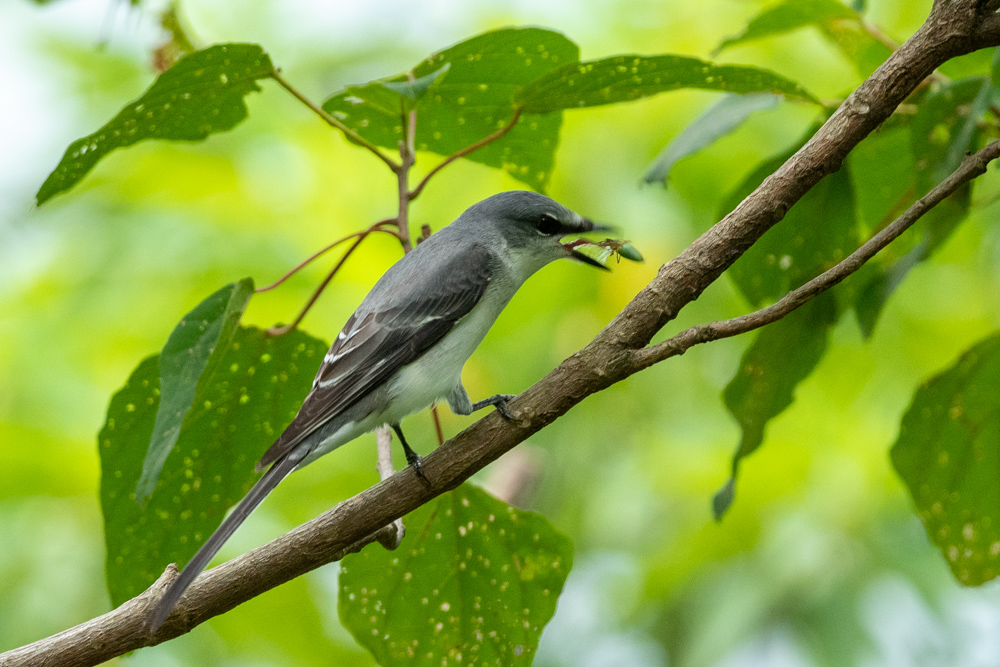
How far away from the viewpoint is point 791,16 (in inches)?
88.0

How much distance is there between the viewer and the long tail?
68.2 inches

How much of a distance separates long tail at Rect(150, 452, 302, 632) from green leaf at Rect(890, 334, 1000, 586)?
1.57 metres

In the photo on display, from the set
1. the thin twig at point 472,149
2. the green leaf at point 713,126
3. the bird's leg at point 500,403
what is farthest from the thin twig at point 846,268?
the thin twig at point 472,149

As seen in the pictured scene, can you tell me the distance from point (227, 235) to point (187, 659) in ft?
6.05

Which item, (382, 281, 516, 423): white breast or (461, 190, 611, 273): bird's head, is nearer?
(382, 281, 516, 423): white breast

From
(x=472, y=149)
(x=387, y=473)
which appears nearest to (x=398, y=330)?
(x=387, y=473)

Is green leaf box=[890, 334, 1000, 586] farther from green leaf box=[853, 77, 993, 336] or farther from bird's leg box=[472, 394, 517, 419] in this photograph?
bird's leg box=[472, 394, 517, 419]

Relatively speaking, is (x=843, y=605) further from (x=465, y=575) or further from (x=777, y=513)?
(x=465, y=575)

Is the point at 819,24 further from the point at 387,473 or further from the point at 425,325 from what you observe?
the point at 387,473

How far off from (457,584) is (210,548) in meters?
0.76

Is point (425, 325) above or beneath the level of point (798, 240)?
above

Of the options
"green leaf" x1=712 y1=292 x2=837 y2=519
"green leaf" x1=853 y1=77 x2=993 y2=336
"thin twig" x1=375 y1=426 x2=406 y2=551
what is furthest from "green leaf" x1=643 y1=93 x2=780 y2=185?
"thin twig" x1=375 y1=426 x2=406 y2=551

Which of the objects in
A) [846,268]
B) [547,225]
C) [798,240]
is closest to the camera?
[846,268]

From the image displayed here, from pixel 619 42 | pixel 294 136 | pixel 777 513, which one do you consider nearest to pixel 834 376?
pixel 777 513
